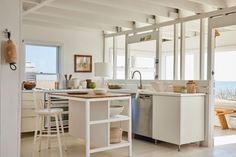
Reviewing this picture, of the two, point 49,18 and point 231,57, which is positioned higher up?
point 49,18

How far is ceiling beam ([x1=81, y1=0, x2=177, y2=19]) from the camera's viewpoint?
493 centimetres

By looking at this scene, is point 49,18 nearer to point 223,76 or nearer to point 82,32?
point 82,32

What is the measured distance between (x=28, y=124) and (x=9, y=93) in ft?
9.22

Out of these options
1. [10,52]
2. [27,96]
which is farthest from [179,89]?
[10,52]

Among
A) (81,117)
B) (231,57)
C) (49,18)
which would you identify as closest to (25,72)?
(49,18)

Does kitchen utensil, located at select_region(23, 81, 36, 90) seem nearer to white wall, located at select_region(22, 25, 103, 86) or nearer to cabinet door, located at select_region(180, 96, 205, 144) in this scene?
white wall, located at select_region(22, 25, 103, 86)

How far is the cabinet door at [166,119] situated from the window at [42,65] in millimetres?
2907

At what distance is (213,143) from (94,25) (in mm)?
3642

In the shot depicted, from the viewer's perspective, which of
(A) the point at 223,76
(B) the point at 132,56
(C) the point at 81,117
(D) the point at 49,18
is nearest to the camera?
(C) the point at 81,117

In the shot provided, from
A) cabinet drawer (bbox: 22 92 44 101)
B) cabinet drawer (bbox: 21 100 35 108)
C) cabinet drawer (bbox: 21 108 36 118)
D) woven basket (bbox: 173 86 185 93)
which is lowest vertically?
cabinet drawer (bbox: 21 108 36 118)

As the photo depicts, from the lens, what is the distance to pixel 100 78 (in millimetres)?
7414

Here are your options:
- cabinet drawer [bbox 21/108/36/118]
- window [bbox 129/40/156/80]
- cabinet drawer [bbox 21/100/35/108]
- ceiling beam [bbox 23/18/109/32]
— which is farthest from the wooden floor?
window [bbox 129/40/156/80]

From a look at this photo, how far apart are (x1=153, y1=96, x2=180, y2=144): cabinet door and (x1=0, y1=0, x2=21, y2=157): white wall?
2.49m

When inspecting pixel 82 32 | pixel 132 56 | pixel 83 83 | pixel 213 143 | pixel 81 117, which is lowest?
pixel 213 143
